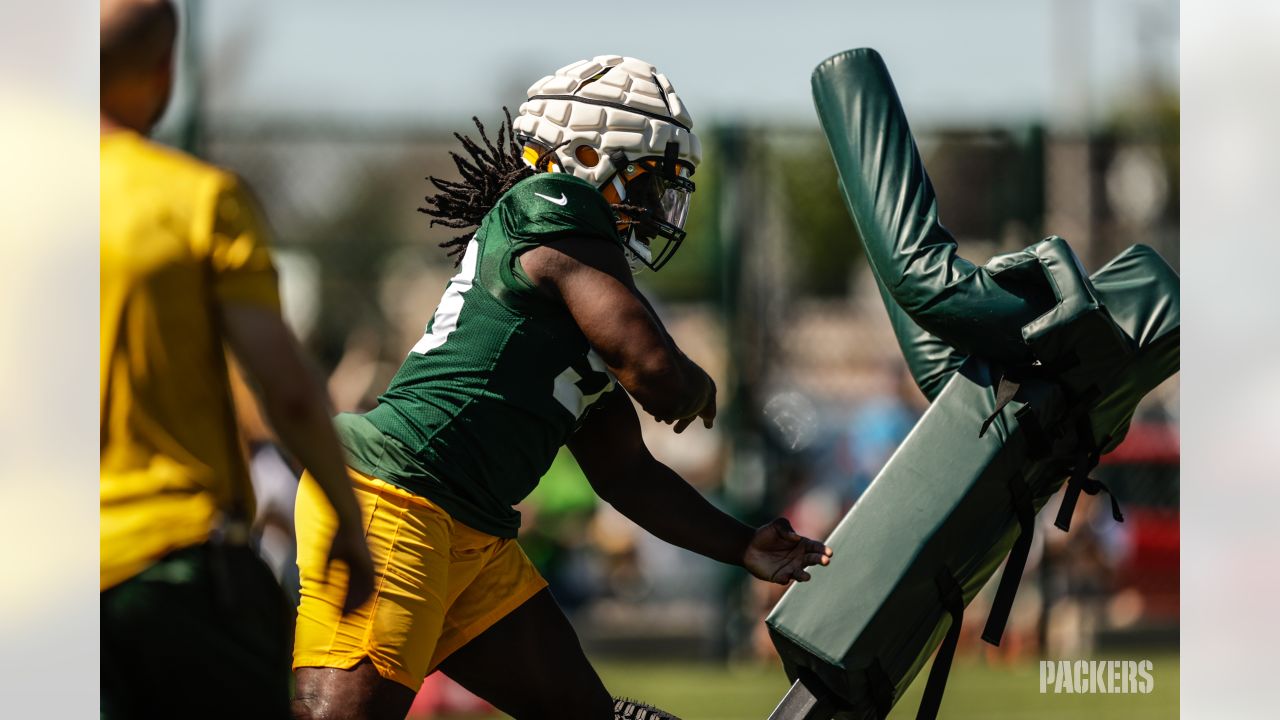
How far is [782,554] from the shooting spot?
2828 millimetres

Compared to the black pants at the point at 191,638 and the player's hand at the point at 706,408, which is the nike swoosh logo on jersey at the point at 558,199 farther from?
the black pants at the point at 191,638

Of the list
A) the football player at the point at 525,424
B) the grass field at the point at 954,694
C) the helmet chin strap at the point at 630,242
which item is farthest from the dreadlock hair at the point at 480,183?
the grass field at the point at 954,694

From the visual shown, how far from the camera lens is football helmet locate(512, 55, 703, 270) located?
9.07ft

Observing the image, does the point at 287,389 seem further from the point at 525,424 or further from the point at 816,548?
the point at 816,548

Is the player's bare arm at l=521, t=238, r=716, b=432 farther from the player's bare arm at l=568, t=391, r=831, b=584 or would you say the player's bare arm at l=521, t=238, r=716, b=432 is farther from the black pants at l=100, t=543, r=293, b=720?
the black pants at l=100, t=543, r=293, b=720

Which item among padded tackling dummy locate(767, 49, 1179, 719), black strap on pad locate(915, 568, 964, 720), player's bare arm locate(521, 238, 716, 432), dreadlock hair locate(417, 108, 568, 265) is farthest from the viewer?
dreadlock hair locate(417, 108, 568, 265)

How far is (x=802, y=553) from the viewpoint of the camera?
2826 mm

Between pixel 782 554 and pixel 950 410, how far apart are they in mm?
444

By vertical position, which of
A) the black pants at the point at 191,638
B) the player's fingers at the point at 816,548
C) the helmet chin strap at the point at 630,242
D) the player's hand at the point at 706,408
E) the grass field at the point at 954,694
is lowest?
the grass field at the point at 954,694

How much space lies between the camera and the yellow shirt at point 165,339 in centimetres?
204

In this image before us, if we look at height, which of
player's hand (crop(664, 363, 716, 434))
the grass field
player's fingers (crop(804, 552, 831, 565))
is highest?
player's hand (crop(664, 363, 716, 434))

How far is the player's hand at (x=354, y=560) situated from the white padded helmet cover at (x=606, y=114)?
0.95 m

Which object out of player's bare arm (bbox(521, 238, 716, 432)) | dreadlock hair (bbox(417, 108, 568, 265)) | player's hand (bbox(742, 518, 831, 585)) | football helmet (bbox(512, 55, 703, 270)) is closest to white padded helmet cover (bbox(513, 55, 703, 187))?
football helmet (bbox(512, 55, 703, 270))

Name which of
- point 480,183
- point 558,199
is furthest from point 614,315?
point 480,183
